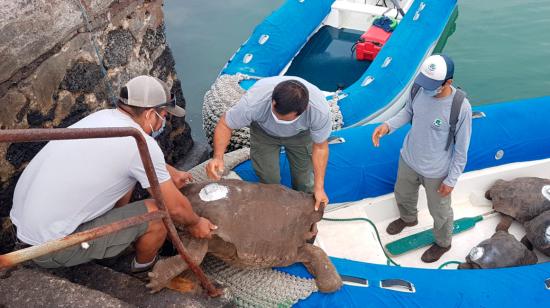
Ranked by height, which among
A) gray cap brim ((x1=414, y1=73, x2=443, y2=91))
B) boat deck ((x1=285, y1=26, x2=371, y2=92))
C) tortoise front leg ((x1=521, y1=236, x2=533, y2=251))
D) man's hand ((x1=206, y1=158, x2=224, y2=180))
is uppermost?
gray cap brim ((x1=414, y1=73, x2=443, y2=91))

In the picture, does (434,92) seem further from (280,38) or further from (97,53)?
(280,38)

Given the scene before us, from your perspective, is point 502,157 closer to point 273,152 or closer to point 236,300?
point 273,152

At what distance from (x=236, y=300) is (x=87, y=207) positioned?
3.31 feet

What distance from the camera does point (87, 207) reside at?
249 centimetres

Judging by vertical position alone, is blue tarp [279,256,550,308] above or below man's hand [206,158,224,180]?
below

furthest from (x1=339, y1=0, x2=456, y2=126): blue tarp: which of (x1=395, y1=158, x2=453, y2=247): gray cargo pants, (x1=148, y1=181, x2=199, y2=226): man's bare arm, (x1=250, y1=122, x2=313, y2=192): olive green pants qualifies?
(x1=148, y1=181, x2=199, y2=226): man's bare arm

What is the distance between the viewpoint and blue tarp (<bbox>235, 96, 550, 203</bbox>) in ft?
13.9

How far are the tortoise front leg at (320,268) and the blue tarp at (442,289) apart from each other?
4 centimetres

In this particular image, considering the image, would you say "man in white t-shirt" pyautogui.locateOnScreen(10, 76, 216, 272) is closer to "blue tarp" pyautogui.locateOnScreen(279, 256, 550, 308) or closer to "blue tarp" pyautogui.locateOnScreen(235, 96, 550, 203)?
"blue tarp" pyautogui.locateOnScreen(279, 256, 550, 308)

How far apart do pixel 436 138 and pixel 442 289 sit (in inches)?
38.5

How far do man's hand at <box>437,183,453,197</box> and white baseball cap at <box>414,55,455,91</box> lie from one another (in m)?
0.74

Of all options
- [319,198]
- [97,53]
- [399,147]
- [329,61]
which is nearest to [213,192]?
[319,198]

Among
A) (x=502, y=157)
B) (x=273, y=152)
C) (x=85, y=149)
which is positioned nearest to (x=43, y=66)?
(x=85, y=149)

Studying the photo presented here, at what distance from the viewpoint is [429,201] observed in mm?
3738
